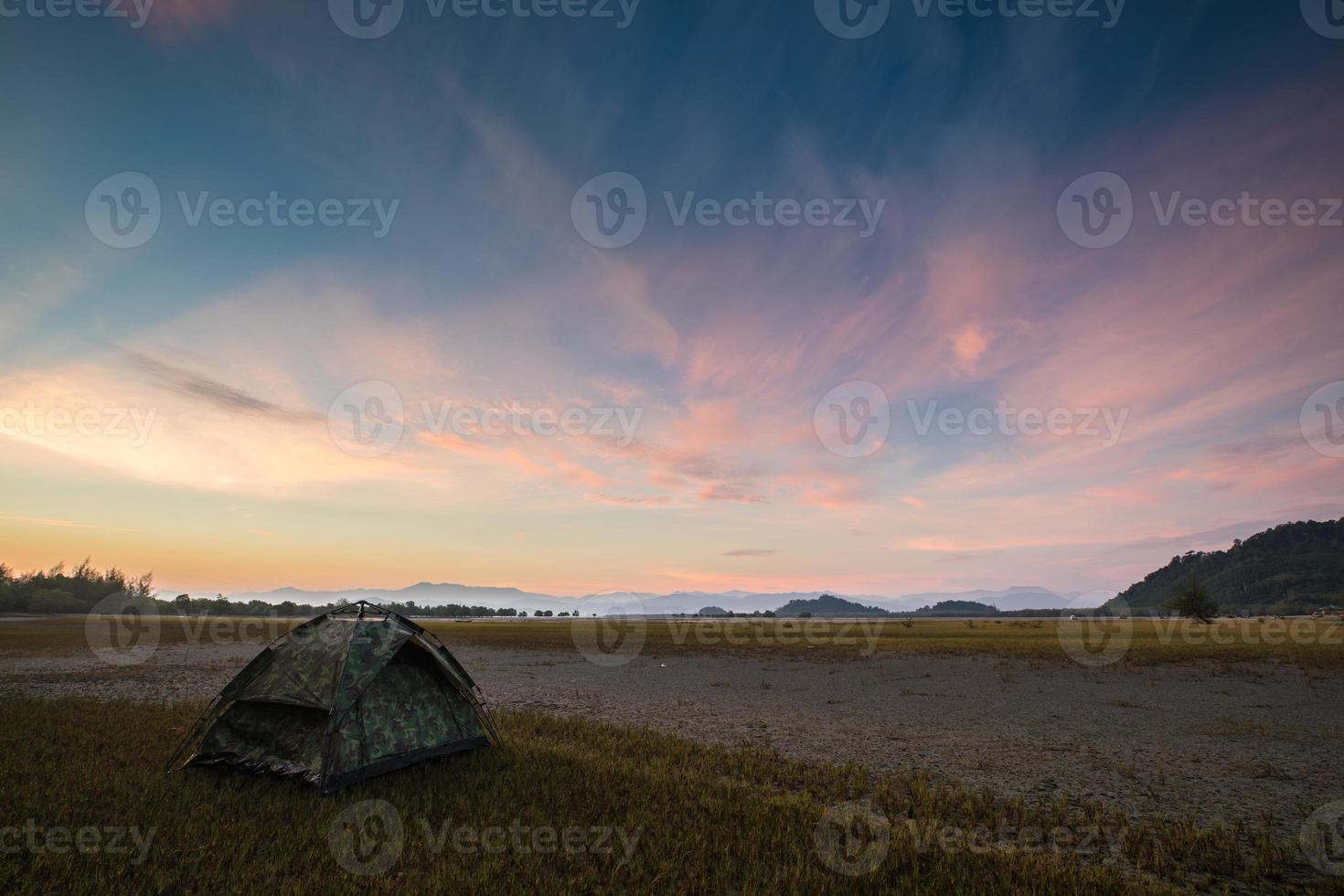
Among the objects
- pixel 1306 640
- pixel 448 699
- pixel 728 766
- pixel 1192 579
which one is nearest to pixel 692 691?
pixel 728 766

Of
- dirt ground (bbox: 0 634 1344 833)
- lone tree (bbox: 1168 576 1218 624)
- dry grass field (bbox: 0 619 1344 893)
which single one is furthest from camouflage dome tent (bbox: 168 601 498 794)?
lone tree (bbox: 1168 576 1218 624)

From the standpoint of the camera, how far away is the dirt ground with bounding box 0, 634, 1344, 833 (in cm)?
1221

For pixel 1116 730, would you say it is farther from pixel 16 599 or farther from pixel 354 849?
pixel 16 599

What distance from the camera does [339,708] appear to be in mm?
10008

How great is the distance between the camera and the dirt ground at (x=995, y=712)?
1221cm

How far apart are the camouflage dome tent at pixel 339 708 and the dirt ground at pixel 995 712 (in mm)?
7845

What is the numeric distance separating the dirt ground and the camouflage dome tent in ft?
25.7

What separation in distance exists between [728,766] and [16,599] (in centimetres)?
17823

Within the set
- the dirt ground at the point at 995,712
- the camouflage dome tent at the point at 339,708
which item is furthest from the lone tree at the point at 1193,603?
the camouflage dome tent at the point at 339,708

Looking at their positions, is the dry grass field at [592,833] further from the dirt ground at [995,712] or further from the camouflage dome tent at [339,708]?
the dirt ground at [995,712]

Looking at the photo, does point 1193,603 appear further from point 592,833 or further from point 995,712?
point 592,833

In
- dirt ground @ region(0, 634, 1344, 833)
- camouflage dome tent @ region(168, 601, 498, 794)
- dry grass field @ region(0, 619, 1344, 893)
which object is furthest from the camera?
dirt ground @ region(0, 634, 1344, 833)

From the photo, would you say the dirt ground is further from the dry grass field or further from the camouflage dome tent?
the camouflage dome tent

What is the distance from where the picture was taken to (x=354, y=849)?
762 centimetres
